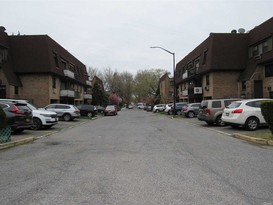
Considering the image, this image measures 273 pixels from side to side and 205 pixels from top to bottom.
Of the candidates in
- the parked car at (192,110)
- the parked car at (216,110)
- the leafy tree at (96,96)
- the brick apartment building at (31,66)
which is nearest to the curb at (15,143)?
the parked car at (216,110)

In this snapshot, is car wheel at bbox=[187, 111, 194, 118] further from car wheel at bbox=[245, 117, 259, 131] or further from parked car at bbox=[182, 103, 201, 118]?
car wheel at bbox=[245, 117, 259, 131]

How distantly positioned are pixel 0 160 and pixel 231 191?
663 centimetres

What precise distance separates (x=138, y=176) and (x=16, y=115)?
424 inches

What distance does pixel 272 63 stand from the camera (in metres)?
33.7

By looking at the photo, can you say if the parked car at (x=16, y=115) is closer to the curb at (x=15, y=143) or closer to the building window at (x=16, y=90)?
the curb at (x=15, y=143)

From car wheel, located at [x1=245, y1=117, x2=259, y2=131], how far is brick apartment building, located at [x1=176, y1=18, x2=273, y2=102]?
16676 millimetres

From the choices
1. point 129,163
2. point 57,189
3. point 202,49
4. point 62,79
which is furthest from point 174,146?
point 62,79

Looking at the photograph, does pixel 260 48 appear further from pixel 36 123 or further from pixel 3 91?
pixel 3 91

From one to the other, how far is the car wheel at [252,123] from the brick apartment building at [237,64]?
54.7 feet

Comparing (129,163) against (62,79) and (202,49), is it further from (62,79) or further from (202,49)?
(62,79)

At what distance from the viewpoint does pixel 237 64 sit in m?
40.4

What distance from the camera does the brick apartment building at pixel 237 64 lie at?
34953 millimetres

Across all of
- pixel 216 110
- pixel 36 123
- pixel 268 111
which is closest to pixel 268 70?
pixel 216 110

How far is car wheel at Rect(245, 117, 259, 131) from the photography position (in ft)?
58.3
